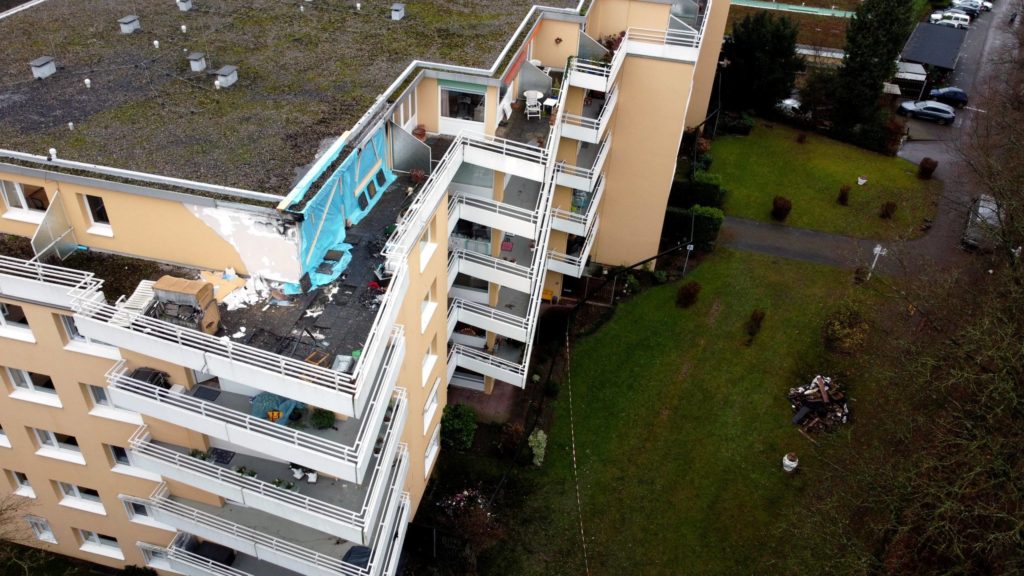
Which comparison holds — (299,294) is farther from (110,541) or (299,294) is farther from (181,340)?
(110,541)

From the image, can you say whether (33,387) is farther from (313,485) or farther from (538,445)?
(538,445)

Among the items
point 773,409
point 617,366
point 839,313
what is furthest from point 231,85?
point 839,313

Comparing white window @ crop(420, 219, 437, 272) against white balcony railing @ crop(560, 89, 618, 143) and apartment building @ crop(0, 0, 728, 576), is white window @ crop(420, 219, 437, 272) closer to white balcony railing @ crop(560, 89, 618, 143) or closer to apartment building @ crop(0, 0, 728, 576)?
apartment building @ crop(0, 0, 728, 576)

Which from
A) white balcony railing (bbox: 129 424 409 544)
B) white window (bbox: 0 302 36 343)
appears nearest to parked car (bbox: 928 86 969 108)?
white balcony railing (bbox: 129 424 409 544)

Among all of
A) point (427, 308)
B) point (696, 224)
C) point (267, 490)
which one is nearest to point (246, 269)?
point (267, 490)

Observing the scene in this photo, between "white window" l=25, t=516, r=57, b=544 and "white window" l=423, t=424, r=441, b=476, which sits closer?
"white window" l=25, t=516, r=57, b=544

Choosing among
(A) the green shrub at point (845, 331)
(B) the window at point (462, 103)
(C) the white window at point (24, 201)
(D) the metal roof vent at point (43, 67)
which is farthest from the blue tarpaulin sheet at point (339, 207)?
(A) the green shrub at point (845, 331)
